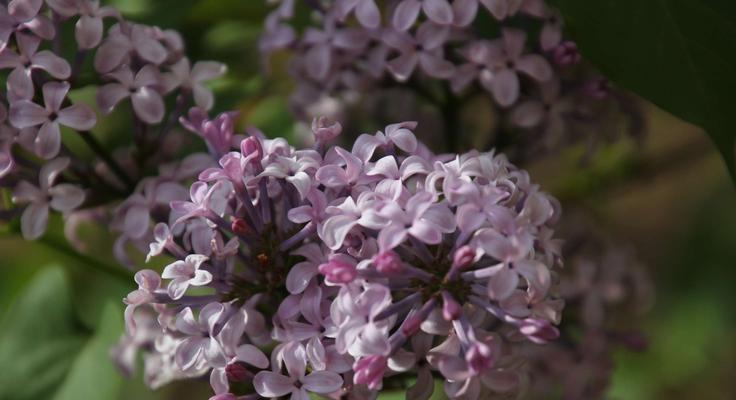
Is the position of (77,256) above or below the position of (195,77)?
below

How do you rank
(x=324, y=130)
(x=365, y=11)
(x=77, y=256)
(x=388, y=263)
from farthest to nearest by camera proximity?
1. (x=77, y=256)
2. (x=365, y=11)
3. (x=324, y=130)
4. (x=388, y=263)

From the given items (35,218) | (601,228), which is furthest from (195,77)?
(601,228)

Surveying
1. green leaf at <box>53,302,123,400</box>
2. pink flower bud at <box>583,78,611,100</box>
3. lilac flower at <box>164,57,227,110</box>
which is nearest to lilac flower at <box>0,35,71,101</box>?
lilac flower at <box>164,57,227,110</box>

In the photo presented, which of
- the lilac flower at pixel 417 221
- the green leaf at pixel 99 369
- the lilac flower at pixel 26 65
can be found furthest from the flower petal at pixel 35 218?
the lilac flower at pixel 417 221

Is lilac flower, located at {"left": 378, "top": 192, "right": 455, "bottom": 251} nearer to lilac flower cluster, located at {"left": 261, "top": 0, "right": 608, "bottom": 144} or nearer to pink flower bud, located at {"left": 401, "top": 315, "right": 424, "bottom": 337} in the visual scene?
pink flower bud, located at {"left": 401, "top": 315, "right": 424, "bottom": 337}

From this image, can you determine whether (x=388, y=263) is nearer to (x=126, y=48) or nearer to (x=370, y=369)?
(x=370, y=369)

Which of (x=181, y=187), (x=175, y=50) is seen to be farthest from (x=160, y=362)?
(x=175, y=50)
